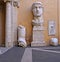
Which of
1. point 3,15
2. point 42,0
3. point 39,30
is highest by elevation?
point 42,0

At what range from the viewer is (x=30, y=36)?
12.9m

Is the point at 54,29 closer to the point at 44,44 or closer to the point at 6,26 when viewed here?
the point at 44,44

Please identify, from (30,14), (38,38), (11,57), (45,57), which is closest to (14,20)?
(30,14)

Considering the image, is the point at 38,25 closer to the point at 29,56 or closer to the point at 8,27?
the point at 8,27

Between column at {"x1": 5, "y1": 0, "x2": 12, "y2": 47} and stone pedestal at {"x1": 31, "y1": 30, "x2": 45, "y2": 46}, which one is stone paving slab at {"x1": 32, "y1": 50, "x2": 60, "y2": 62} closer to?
column at {"x1": 5, "y1": 0, "x2": 12, "y2": 47}

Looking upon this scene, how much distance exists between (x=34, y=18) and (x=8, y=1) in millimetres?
1935

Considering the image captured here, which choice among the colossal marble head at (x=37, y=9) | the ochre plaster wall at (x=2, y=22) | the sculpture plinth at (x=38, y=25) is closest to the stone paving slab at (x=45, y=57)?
the sculpture plinth at (x=38, y=25)

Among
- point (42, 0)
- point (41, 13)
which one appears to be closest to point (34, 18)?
point (41, 13)

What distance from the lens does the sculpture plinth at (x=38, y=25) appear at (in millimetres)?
12023

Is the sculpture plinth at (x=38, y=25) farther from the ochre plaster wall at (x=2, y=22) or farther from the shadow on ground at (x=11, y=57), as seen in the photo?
the shadow on ground at (x=11, y=57)

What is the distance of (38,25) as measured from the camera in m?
12.1

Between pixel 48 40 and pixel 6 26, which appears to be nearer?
pixel 6 26

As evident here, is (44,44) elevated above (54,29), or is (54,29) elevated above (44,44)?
(54,29)

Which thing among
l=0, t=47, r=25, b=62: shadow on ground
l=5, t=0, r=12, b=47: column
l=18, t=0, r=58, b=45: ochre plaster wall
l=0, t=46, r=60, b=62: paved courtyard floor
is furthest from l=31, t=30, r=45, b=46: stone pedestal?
l=0, t=47, r=25, b=62: shadow on ground
